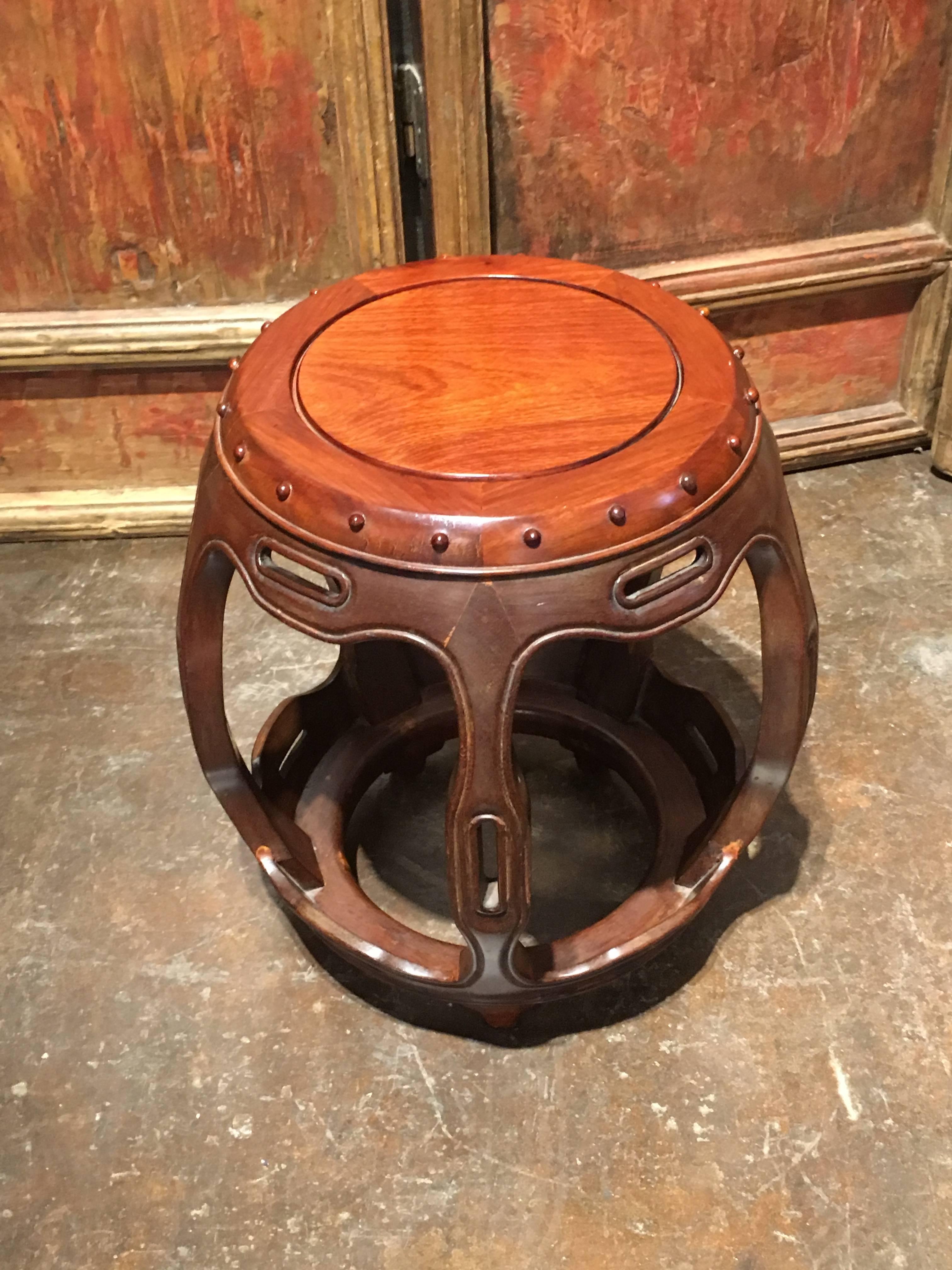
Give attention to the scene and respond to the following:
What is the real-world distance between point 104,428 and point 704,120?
4.01 feet

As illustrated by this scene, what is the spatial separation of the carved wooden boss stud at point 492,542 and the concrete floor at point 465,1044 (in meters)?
0.13

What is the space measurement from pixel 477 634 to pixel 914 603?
1249mm

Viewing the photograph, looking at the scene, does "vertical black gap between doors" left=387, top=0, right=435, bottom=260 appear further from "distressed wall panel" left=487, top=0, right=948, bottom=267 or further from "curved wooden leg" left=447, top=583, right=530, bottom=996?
"curved wooden leg" left=447, top=583, right=530, bottom=996

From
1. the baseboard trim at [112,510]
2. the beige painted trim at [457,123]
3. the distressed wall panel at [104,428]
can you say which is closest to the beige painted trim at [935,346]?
the baseboard trim at [112,510]

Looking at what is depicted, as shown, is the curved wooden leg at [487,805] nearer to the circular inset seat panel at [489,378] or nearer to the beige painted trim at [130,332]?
the circular inset seat panel at [489,378]

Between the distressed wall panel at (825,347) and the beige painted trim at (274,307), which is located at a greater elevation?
the beige painted trim at (274,307)

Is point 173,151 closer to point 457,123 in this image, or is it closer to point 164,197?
point 164,197

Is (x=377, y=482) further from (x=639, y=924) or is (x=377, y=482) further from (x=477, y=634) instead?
(x=639, y=924)

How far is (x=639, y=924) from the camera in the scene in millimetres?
1284

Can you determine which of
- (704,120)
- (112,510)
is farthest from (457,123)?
(112,510)

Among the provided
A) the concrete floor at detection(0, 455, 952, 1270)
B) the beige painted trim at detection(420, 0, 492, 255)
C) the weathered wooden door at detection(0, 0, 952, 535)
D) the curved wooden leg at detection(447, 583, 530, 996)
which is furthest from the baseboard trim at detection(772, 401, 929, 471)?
the curved wooden leg at detection(447, 583, 530, 996)

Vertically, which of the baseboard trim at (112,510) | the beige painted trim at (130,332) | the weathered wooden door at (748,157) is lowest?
the baseboard trim at (112,510)

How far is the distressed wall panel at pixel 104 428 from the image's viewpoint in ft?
6.62

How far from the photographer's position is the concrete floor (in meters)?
1.17
